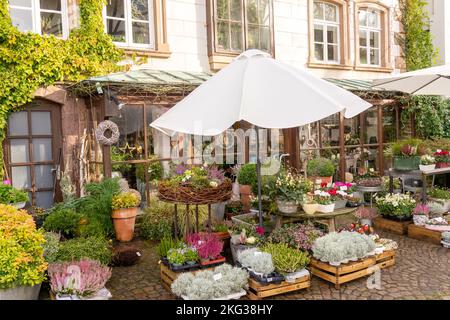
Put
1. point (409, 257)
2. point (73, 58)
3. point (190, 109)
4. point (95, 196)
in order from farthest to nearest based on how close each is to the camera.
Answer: point (73, 58) < point (95, 196) < point (409, 257) < point (190, 109)

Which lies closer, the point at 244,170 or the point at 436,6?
the point at 244,170

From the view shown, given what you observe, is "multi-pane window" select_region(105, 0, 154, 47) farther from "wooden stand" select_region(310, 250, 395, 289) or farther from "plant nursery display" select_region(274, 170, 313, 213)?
"wooden stand" select_region(310, 250, 395, 289)

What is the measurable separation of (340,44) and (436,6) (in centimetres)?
403

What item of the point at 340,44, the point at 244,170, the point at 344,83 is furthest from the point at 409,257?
the point at 340,44

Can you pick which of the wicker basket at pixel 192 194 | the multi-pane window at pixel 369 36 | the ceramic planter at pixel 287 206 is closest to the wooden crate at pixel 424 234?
the ceramic planter at pixel 287 206

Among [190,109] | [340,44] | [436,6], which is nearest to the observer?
[190,109]

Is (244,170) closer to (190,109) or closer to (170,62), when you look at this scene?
(170,62)

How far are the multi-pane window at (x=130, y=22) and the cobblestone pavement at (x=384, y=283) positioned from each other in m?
4.82

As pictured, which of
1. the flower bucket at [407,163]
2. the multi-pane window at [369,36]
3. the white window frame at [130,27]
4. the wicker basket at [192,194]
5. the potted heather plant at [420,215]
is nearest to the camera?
the wicker basket at [192,194]

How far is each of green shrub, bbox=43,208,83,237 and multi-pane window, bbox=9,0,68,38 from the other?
342 centimetres

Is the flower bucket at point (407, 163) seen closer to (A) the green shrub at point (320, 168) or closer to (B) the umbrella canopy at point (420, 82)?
(B) the umbrella canopy at point (420, 82)

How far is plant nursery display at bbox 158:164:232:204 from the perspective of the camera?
4809mm

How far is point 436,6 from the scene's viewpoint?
12.9m

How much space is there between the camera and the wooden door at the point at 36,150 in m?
7.24
